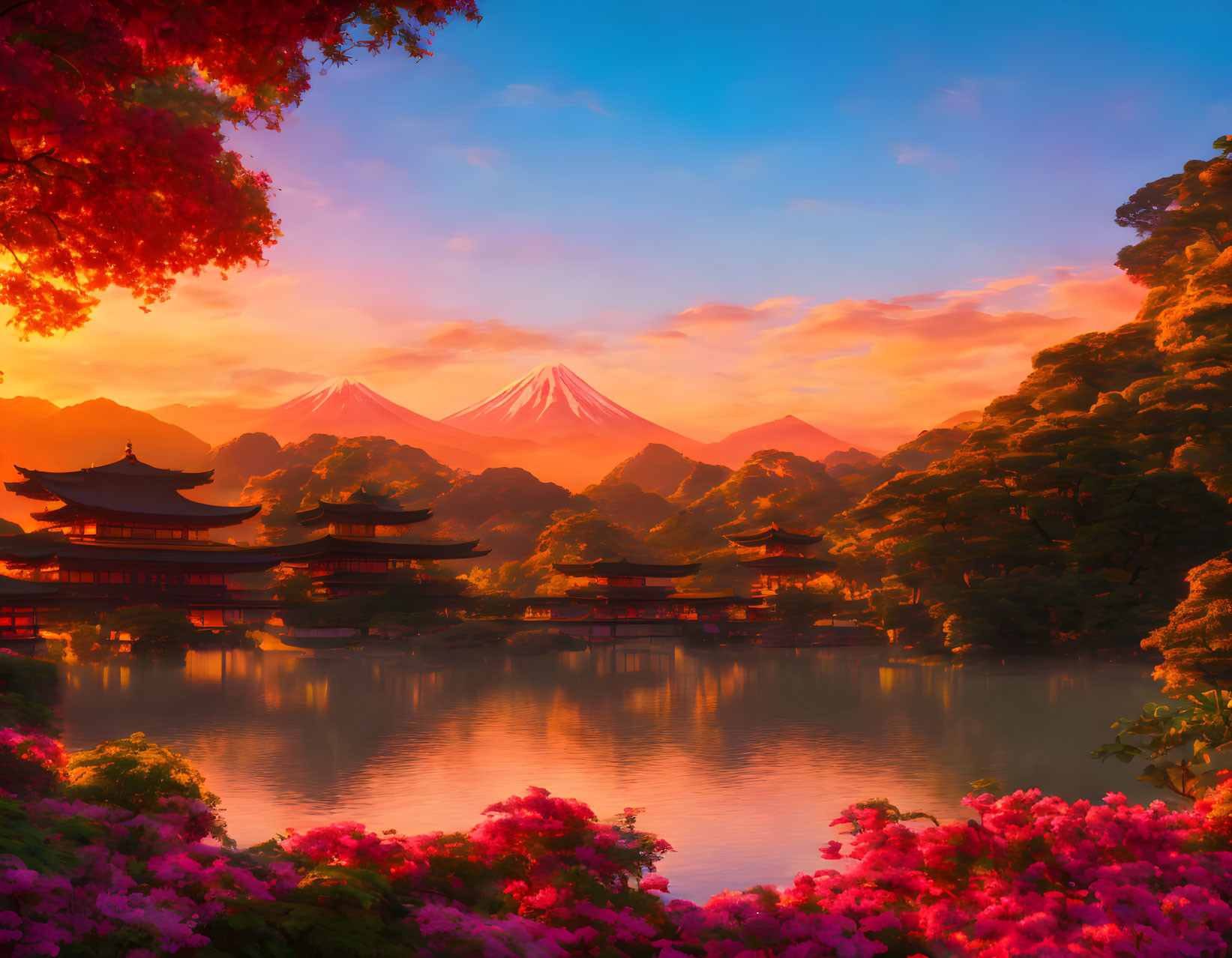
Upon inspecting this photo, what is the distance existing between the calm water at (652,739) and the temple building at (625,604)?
13200 mm

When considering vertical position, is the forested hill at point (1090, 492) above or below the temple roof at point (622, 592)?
above

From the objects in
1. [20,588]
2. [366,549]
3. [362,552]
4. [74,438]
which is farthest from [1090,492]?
[74,438]

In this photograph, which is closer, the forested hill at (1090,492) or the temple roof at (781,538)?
the forested hill at (1090,492)

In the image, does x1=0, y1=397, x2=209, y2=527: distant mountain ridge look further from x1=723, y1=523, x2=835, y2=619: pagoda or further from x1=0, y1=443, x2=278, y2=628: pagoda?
x1=723, y1=523, x2=835, y2=619: pagoda

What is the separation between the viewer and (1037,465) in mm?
32781

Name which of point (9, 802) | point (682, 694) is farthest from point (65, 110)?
point (682, 694)

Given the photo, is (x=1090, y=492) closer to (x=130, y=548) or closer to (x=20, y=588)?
(x=20, y=588)

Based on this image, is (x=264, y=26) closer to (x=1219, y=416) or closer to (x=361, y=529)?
(x=1219, y=416)

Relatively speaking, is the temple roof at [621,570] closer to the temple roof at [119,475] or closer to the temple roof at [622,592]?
the temple roof at [622,592]

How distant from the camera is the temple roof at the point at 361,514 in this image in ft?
158

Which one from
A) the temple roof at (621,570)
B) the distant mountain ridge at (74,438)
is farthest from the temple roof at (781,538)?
the distant mountain ridge at (74,438)

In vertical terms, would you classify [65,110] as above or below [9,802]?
above

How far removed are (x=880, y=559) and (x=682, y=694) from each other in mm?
22955

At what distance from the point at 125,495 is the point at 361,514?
33.5 feet
